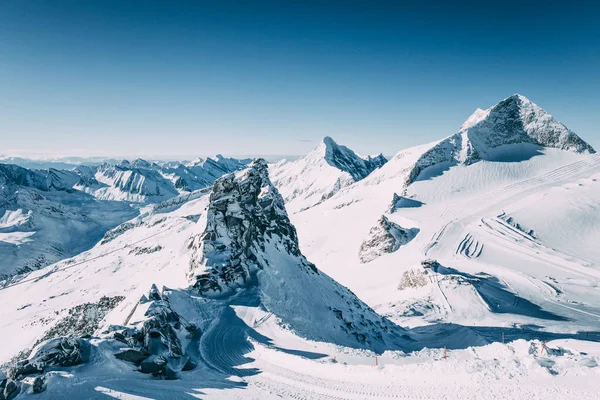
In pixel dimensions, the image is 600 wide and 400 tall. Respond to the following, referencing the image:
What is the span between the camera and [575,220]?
3017 inches

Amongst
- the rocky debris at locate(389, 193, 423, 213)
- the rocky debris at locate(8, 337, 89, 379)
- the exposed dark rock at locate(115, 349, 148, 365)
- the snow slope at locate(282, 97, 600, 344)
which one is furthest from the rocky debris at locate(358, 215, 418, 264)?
the rocky debris at locate(8, 337, 89, 379)

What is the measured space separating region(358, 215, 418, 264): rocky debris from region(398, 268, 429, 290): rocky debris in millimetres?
16241

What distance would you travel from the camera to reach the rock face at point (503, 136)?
113m

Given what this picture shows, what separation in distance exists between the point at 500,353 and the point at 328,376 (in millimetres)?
10385

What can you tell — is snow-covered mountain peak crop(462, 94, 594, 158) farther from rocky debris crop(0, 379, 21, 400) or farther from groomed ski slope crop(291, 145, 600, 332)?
rocky debris crop(0, 379, 21, 400)

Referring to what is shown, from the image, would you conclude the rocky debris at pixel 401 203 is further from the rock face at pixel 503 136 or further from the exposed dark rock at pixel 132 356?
the exposed dark rock at pixel 132 356

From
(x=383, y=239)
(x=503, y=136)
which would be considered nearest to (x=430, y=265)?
(x=383, y=239)

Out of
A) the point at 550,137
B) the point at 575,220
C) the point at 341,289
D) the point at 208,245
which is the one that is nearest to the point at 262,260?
the point at 208,245

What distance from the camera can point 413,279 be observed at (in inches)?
2260

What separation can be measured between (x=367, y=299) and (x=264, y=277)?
29.5 m

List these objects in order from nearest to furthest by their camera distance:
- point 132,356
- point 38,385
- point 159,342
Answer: point 38,385, point 132,356, point 159,342

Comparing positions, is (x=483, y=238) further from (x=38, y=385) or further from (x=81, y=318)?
(x=81, y=318)

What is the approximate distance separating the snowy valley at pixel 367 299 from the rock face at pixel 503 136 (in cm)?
74

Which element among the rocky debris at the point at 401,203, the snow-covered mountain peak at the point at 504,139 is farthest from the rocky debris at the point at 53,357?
the snow-covered mountain peak at the point at 504,139
